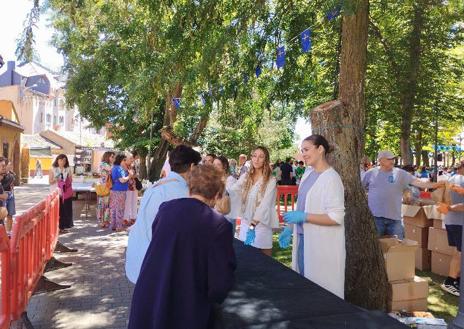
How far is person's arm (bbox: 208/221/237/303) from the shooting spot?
2.49m

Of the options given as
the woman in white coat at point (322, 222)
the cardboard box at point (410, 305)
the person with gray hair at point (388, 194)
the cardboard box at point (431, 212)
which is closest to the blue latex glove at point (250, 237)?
the woman in white coat at point (322, 222)

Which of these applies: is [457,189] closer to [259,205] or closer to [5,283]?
[259,205]

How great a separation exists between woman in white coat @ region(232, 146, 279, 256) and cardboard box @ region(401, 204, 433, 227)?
3.54 m

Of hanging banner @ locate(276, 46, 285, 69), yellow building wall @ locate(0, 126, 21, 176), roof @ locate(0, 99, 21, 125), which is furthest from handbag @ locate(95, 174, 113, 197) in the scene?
roof @ locate(0, 99, 21, 125)

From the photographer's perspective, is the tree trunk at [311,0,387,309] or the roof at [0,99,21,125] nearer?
the tree trunk at [311,0,387,309]

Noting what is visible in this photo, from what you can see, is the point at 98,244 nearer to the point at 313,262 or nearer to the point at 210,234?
the point at 313,262

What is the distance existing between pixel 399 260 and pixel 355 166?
1.19 m

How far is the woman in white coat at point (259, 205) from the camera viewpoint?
5.16 metres

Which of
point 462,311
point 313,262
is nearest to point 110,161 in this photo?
point 313,262

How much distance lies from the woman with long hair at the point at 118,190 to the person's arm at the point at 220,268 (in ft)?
28.7

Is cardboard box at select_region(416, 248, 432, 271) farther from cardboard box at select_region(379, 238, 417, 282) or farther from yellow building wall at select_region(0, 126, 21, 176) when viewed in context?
yellow building wall at select_region(0, 126, 21, 176)

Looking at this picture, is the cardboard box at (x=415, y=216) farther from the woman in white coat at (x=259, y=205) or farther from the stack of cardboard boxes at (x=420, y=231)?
the woman in white coat at (x=259, y=205)

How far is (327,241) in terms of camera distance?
3906mm

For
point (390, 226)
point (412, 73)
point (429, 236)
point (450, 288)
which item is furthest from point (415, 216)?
point (412, 73)
